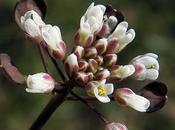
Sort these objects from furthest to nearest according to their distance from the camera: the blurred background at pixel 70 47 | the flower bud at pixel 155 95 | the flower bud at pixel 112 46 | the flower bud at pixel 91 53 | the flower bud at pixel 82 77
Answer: the blurred background at pixel 70 47
the flower bud at pixel 155 95
the flower bud at pixel 112 46
the flower bud at pixel 91 53
the flower bud at pixel 82 77

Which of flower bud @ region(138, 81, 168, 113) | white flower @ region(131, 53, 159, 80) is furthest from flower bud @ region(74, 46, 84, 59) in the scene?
flower bud @ region(138, 81, 168, 113)

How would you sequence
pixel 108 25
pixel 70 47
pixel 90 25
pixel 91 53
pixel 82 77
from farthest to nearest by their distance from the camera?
pixel 70 47 < pixel 108 25 < pixel 90 25 < pixel 91 53 < pixel 82 77

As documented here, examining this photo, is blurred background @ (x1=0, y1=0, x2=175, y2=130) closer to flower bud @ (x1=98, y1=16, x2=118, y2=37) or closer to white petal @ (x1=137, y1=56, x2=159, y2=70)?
flower bud @ (x1=98, y1=16, x2=118, y2=37)

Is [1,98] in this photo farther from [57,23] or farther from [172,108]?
[172,108]

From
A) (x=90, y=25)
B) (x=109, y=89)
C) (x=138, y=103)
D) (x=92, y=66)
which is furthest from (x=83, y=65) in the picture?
(x=138, y=103)

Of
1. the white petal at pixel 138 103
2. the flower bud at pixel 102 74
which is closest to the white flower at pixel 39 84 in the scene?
the flower bud at pixel 102 74

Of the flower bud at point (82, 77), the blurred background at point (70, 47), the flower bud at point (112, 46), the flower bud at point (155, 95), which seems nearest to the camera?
the flower bud at point (82, 77)

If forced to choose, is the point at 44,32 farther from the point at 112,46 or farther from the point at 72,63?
the point at 112,46

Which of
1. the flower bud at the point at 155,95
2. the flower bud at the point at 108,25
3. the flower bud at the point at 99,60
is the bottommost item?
the flower bud at the point at 155,95

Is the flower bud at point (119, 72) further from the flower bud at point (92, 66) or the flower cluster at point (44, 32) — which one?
the flower cluster at point (44, 32)
